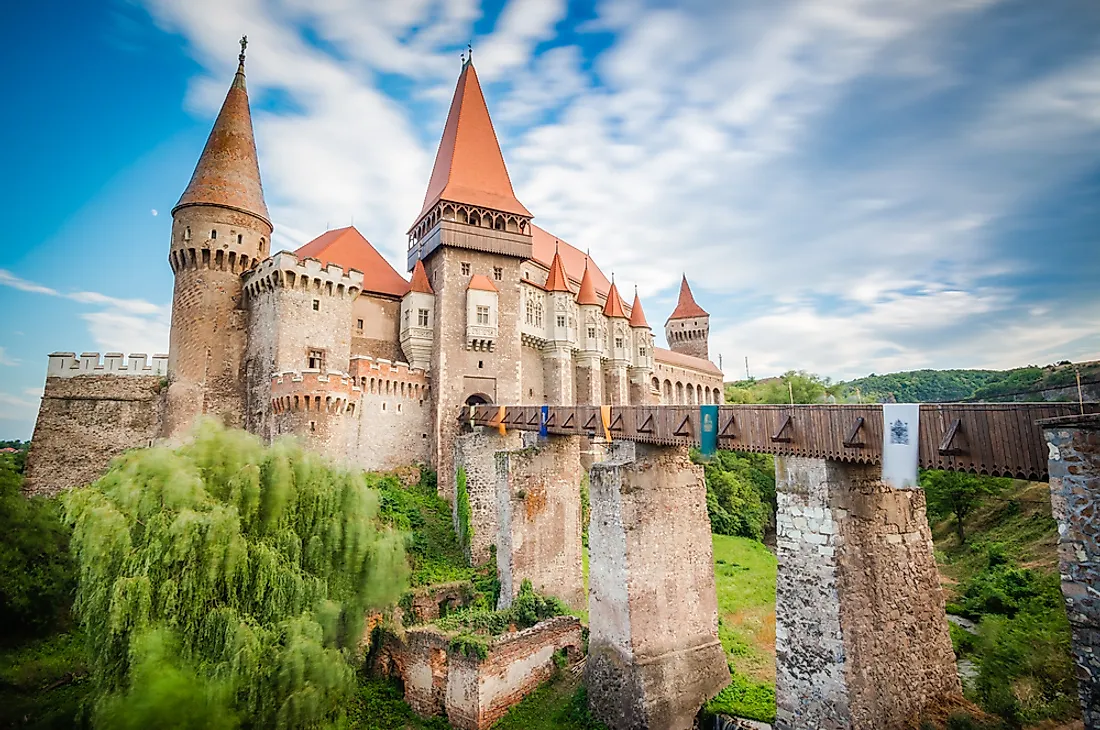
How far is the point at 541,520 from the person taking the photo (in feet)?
63.4

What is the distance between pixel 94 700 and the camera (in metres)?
9.30

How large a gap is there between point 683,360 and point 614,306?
1713cm

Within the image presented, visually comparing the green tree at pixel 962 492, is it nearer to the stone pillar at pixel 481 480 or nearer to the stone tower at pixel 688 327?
the stone pillar at pixel 481 480

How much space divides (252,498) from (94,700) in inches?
152

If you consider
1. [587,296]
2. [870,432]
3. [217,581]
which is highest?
[587,296]

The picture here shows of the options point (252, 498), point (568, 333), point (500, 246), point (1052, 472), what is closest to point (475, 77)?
point (500, 246)

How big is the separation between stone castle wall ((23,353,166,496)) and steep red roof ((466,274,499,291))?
14364mm

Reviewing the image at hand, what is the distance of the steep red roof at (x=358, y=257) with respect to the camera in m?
28.2

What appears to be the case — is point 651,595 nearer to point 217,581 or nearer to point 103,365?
point 217,581

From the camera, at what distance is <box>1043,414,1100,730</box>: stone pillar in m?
5.44

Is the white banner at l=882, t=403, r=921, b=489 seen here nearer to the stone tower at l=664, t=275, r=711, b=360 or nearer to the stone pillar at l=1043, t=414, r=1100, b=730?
the stone pillar at l=1043, t=414, r=1100, b=730

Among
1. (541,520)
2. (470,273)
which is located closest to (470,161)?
(470,273)

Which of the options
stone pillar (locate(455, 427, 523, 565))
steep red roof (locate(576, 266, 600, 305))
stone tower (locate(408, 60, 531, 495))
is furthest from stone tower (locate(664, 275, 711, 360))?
stone pillar (locate(455, 427, 523, 565))

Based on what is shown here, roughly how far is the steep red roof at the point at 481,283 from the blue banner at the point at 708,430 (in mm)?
18682
